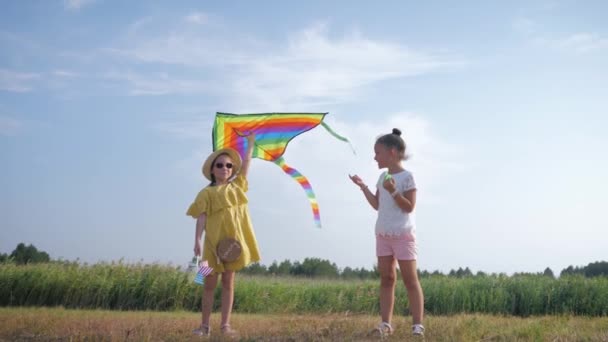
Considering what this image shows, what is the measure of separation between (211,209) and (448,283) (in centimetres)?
935

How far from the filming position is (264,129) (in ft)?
23.8

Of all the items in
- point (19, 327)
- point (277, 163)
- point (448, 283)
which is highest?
point (277, 163)

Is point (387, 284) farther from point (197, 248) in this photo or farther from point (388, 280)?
point (197, 248)

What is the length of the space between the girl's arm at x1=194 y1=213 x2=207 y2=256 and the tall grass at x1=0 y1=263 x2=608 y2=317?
22.7 ft

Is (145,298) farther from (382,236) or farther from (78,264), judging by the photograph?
(382,236)

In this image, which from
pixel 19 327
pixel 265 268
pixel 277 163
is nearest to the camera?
pixel 19 327

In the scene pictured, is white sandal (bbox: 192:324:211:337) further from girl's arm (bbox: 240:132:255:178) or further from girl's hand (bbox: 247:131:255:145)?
girl's hand (bbox: 247:131:255:145)

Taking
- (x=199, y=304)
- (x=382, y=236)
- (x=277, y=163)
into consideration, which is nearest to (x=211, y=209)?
(x=277, y=163)

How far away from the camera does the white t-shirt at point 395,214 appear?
589cm

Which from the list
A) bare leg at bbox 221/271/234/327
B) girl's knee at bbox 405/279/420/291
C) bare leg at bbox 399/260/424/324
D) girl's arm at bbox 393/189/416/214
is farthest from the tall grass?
girl's arm at bbox 393/189/416/214

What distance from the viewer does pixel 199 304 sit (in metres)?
13.3

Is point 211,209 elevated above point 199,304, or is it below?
above

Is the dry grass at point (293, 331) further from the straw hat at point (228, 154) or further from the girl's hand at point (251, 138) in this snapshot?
the girl's hand at point (251, 138)

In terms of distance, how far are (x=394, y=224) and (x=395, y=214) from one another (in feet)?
0.33
